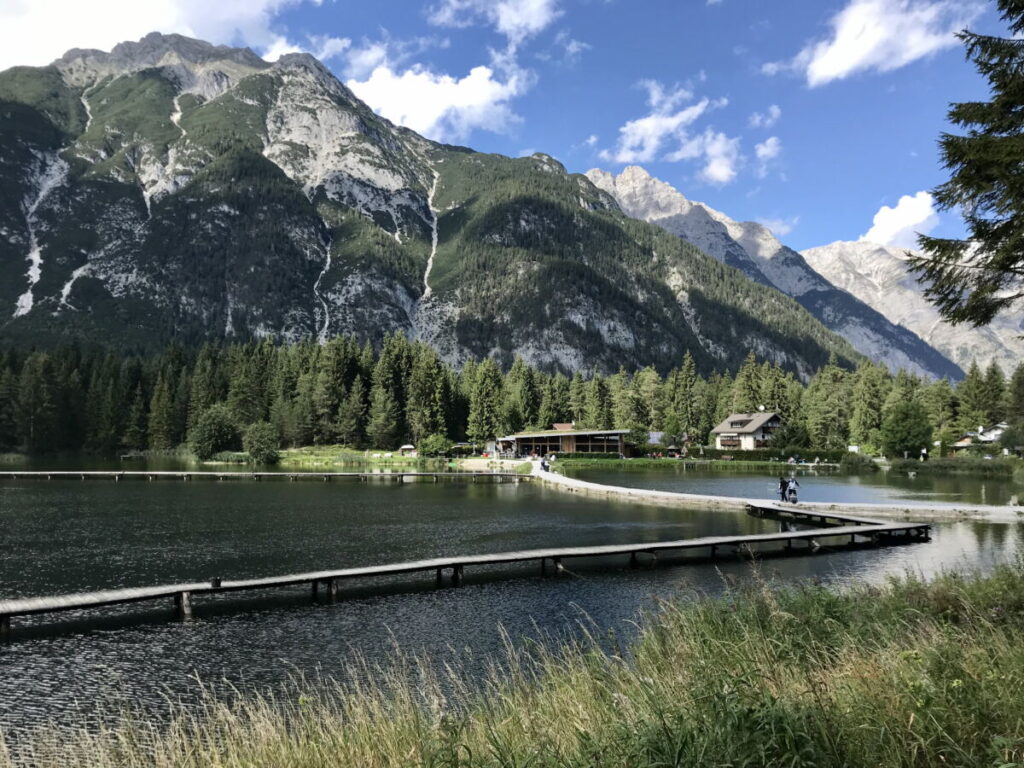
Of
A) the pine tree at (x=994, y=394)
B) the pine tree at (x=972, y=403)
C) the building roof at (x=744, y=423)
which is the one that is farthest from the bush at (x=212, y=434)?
the pine tree at (x=994, y=394)

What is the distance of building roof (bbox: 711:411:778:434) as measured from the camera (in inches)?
4414

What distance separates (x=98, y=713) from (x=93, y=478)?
218 ft

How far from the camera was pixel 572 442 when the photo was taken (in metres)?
105

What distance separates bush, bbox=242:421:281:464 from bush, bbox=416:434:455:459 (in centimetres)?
2224

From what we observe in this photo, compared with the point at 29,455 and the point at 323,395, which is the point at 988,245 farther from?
the point at 29,455

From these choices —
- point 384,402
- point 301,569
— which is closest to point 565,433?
point 384,402

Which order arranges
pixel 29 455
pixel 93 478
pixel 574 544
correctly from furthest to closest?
1. pixel 29 455
2. pixel 93 478
3. pixel 574 544

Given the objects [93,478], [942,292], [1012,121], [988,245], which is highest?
[1012,121]

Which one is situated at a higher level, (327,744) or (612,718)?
(612,718)

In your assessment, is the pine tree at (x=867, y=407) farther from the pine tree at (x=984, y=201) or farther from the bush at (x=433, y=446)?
the pine tree at (x=984, y=201)

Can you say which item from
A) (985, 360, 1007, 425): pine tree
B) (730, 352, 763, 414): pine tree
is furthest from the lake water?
(730, 352, 763, 414): pine tree

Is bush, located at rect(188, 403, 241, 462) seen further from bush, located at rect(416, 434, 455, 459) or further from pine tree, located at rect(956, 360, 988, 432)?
pine tree, located at rect(956, 360, 988, 432)

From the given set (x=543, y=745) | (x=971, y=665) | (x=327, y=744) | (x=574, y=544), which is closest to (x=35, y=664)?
(x=327, y=744)

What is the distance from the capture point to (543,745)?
5598 millimetres
